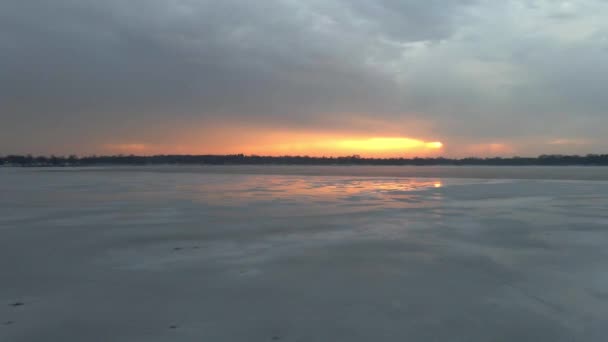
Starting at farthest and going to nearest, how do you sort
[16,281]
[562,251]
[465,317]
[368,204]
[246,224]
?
[368,204] → [246,224] → [562,251] → [16,281] → [465,317]

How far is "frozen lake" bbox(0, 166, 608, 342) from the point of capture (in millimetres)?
3502

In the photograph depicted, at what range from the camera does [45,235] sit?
291 inches

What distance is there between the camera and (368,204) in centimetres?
1221

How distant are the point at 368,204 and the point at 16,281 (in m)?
9.15

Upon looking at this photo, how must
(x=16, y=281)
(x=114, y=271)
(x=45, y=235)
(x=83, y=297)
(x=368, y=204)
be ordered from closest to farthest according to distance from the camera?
(x=83, y=297) < (x=16, y=281) < (x=114, y=271) < (x=45, y=235) < (x=368, y=204)

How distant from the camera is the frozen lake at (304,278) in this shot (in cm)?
350

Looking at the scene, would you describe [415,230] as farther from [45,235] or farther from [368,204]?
[45,235]

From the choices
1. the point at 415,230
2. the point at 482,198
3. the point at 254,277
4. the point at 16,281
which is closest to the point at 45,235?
the point at 16,281

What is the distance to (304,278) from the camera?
16.0ft

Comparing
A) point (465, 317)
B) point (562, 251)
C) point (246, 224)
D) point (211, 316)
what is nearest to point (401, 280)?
point (465, 317)

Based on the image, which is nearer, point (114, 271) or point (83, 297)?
point (83, 297)

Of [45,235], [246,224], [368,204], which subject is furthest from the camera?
[368,204]

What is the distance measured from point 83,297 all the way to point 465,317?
3784mm

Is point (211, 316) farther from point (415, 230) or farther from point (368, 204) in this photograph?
point (368, 204)
